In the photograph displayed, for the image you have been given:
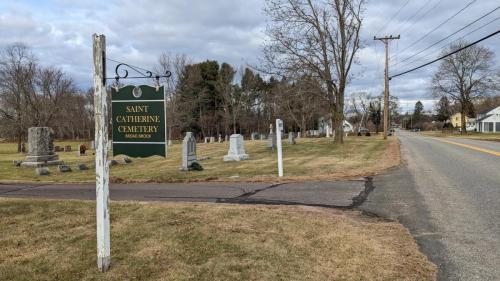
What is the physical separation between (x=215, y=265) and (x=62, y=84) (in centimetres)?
6146

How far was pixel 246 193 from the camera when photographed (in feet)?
31.1

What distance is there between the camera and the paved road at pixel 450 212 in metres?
4.70

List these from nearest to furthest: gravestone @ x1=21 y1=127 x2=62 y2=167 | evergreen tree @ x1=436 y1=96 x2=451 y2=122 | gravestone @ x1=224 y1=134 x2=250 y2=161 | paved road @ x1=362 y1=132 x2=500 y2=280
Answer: paved road @ x1=362 y1=132 x2=500 y2=280 → gravestone @ x1=224 y1=134 x2=250 y2=161 → gravestone @ x1=21 y1=127 x2=62 y2=167 → evergreen tree @ x1=436 y1=96 x2=451 y2=122

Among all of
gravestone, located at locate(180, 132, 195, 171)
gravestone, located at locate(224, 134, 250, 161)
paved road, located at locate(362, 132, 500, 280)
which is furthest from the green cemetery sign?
gravestone, located at locate(224, 134, 250, 161)

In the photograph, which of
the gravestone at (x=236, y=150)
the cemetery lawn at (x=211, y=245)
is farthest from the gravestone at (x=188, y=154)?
the cemetery lawn at (x=211, y=245)

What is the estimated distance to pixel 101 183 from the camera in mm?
4555

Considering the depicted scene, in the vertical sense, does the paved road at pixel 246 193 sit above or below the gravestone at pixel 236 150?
below

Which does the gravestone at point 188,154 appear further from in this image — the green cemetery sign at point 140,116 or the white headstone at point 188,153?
the green cemetery sign at point 140,116

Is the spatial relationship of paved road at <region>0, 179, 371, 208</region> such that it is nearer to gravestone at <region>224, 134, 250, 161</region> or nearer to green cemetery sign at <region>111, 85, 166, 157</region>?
green cemetery sign at <region>111, 85, 166, 157</region>

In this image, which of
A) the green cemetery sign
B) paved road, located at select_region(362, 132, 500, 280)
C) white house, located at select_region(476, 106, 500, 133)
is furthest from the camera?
white house, located at select_region(476, 106, 500, 133)

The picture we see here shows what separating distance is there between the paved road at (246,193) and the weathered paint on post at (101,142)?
3975 millimetres

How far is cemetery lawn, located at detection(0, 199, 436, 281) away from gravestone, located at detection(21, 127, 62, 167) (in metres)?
16.7

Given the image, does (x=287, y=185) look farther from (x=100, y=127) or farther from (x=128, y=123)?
(x=100, y=127)

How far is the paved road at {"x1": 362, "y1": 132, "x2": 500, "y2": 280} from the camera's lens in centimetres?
470
